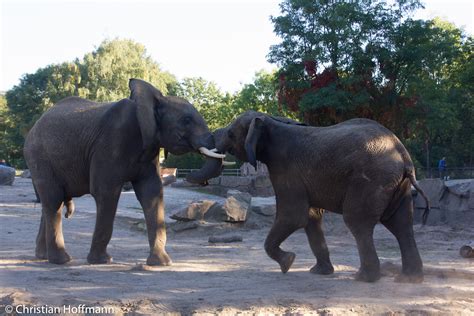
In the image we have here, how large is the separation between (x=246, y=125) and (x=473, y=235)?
7.17 m

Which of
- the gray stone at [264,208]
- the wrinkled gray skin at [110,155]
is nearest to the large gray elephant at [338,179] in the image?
the wrinkled gray skin at [110,155]

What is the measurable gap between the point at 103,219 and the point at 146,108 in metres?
1.76

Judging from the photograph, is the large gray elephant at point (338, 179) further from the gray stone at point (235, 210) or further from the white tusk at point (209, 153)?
the gray stone at point (235, 210)

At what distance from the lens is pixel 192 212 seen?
14.7 m

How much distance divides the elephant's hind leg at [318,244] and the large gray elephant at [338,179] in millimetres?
14

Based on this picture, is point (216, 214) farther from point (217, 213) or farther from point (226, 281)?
point (226, 281)

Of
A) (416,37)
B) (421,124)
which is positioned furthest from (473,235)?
(421,124)

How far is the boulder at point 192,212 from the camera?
14.6m

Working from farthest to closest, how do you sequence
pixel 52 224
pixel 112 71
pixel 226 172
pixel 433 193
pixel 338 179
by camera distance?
pixel 112 71 → pixel 226 172 → pixel 433 193 → pixel 52 224 → pixel 338 179

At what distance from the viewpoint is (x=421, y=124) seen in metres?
26.2

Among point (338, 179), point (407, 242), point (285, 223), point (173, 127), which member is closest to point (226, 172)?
point (173, 127)

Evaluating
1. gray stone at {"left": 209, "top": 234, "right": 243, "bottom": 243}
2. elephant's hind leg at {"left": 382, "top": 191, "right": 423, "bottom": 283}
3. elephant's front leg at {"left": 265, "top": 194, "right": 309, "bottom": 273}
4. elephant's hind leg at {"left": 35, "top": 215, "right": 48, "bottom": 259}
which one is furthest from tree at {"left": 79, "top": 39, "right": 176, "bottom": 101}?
elephant's hind leg at {"left": 382, "top": 191, "right": 423, "bottom": 283}

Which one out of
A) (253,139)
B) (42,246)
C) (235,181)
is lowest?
(42,246)

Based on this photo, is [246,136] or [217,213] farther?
[217,213]
